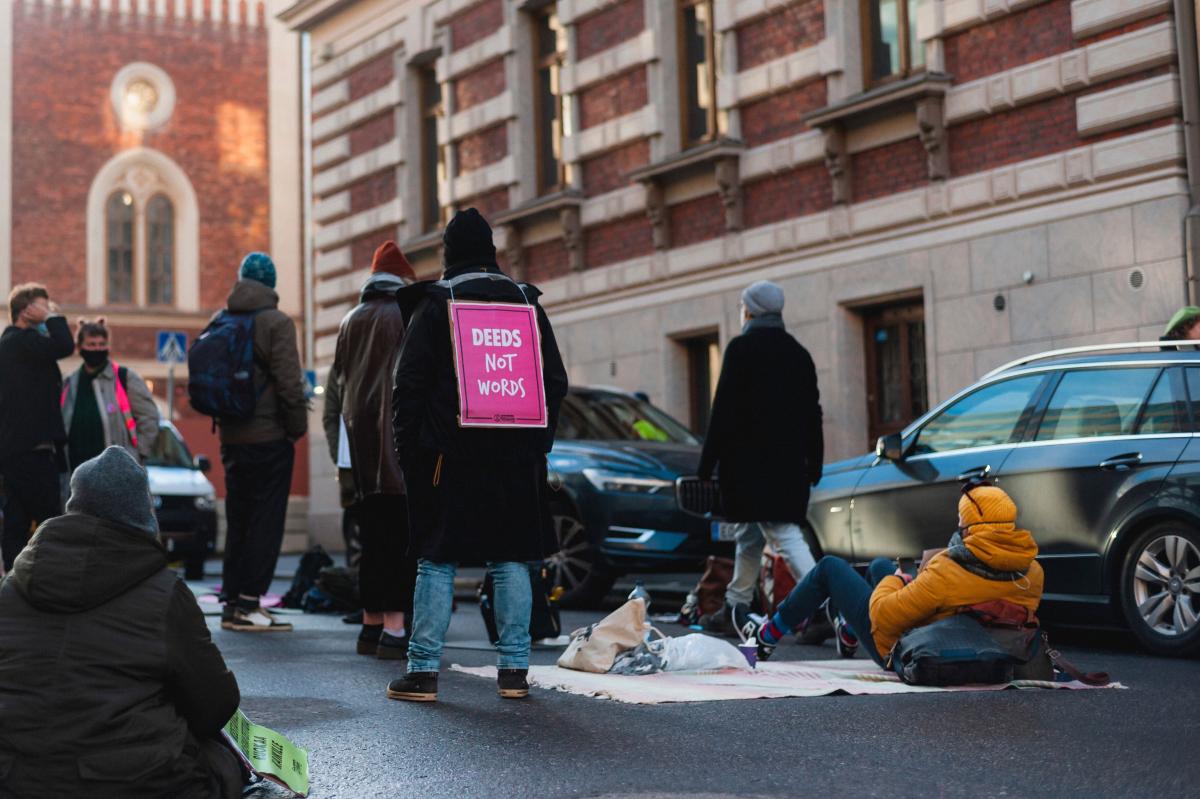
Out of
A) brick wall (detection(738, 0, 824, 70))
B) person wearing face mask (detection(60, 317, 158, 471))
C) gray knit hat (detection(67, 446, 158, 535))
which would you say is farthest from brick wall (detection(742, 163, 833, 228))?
gray knit hat (detection(67, 446, 158, 535))

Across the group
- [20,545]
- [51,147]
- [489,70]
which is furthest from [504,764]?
[51,147]

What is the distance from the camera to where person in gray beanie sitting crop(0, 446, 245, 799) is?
434cm

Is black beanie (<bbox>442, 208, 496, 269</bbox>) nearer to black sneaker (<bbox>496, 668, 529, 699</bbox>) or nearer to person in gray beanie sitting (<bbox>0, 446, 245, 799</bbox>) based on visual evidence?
black sneaker (<bbox>496, 668, 529, 699</bbox>)

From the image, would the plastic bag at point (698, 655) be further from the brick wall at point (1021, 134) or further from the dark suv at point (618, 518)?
the brick wall at point (1021, 134)

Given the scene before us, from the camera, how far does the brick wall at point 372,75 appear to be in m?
25.5

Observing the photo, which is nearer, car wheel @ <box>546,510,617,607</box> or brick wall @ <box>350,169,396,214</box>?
car wheel @ <box>546,510,617,607</box>

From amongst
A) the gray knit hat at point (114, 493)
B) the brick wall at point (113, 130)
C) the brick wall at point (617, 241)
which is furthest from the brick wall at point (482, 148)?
the brick wall at point (113, 130)

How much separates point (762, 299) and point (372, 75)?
667 inches

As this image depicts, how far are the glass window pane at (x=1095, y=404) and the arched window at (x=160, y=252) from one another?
3841cm

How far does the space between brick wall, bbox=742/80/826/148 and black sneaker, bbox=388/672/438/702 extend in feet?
36.4

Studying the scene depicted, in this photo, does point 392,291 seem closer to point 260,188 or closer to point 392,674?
point 392,674

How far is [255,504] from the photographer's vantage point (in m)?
10.2

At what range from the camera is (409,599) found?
8906mm

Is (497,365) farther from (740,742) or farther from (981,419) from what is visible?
(981,419)
